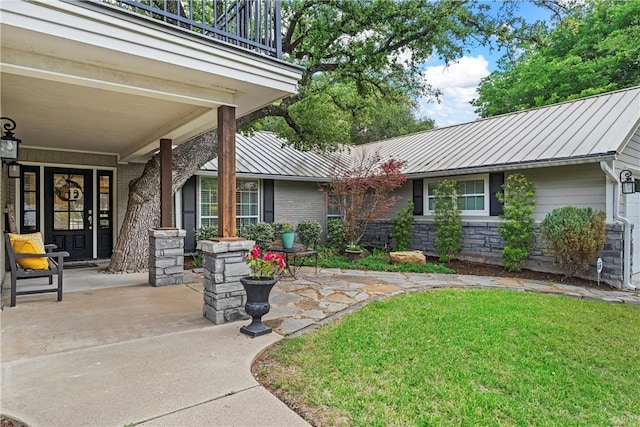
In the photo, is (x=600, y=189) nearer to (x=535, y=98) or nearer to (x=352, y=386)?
(x=352, y=386)

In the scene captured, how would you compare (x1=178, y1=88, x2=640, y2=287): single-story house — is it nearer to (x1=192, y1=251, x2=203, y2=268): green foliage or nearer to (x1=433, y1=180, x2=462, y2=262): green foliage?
(x1=433, y1=180, x2=462, y2=262): green foliage

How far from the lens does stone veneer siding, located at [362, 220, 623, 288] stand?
6.47 m

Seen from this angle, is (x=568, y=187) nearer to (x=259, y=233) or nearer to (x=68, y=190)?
(x=259, y=233)

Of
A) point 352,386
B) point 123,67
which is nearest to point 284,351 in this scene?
point 352,386

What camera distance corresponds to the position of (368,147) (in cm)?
1478

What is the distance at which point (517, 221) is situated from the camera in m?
7.68

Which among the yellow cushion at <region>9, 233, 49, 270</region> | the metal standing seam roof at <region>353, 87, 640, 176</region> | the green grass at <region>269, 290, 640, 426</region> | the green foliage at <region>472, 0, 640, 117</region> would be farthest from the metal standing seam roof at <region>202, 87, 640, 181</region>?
the yellow cushion at <region>9, 233, 49, 270</region>

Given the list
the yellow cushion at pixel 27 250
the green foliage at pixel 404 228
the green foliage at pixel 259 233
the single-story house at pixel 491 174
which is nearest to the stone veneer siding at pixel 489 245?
the single-story house at pixel 491 174

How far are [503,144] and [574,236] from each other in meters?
3.18

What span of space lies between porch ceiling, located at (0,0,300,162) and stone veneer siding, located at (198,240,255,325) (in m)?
1.71

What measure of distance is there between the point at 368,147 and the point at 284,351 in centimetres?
1234

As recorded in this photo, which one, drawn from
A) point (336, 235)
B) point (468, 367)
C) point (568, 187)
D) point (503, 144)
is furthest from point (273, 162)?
point (468, 367)

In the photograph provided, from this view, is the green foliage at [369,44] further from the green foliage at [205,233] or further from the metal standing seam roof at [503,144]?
the green foliage at [205,233]

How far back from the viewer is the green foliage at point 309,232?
10.7 metres
